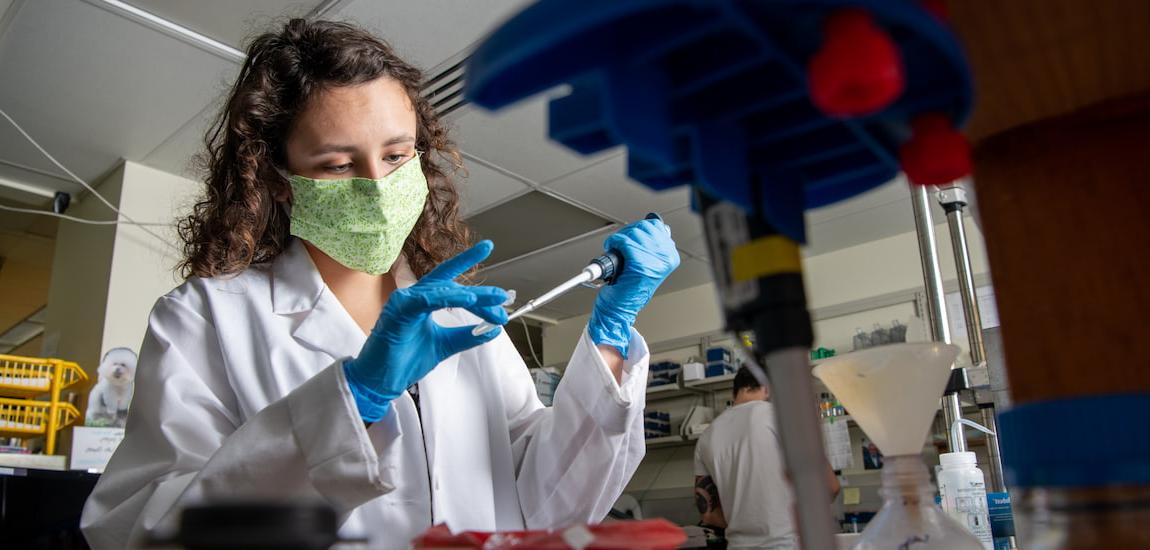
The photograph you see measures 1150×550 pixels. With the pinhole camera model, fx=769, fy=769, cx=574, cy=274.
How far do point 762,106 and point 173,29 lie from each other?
2.66 metres

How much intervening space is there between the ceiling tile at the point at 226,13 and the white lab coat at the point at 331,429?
1416 millimetres

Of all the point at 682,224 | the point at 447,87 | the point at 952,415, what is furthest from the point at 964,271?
the point at 682,224

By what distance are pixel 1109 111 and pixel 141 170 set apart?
371 centimetres

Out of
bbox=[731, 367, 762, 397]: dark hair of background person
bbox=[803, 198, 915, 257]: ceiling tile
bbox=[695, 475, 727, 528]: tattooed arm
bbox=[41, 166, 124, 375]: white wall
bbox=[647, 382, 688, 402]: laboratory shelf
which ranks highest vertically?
bbox=[803, 198, 915, 257]: ceiling tile

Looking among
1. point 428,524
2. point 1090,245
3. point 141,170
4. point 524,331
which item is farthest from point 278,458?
point 524,331

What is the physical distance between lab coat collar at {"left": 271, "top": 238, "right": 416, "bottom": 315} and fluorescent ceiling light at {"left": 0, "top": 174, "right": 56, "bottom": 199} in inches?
114

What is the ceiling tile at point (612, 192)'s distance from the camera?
3.55 metres

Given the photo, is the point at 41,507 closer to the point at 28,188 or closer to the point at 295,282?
the point at 295,282

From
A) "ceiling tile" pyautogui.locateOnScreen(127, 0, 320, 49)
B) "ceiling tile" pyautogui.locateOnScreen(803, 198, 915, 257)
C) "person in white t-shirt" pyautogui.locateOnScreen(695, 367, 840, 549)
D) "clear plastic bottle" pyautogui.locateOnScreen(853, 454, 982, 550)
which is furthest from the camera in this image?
"ceiling tile" pyautogui.locateOnScreen(803, 198, 915, 257)

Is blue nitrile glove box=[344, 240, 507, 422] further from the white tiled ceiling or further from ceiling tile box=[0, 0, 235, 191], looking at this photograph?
ceiling tile box=[0, 0, 235, 191]

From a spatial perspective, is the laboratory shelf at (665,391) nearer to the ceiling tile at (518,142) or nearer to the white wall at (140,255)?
the ceiling tile at (518,142)

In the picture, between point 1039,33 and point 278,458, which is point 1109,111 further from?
point 278,458

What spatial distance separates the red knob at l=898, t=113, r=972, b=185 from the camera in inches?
13.1

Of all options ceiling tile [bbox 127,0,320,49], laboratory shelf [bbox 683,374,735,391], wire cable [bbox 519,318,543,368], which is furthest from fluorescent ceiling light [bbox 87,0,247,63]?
wire cable [bbox 519,318,543,368]
